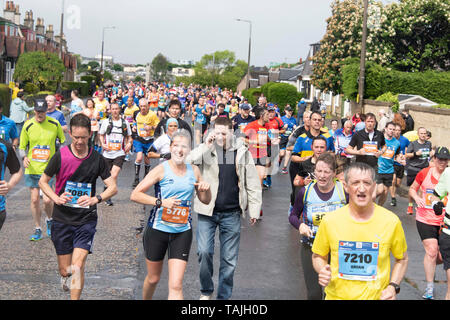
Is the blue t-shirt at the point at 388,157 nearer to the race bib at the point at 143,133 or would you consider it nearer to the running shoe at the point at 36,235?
the race bib at the point at 143,133

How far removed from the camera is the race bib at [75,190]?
614cm

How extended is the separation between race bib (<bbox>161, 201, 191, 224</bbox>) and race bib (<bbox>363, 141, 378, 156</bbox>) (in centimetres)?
628

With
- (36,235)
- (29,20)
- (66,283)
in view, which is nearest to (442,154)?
(66,283)

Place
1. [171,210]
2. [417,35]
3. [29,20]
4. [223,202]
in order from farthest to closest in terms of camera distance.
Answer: [29,20]
[417,35]
[223,202]
[171,210]

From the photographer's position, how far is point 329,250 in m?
4.54

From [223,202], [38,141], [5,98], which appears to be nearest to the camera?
[223,202]

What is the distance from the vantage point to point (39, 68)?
44.9 meters

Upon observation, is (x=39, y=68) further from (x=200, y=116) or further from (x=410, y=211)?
(x=410, y=211)


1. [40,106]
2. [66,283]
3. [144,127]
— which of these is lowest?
[66,283]

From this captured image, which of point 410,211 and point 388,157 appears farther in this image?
point 410,211

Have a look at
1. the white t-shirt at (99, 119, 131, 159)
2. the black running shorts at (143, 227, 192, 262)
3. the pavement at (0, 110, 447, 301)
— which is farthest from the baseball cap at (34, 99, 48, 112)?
the black running shorts at (143, 227, 192, 262)

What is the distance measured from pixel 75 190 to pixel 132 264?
1997 millimetres

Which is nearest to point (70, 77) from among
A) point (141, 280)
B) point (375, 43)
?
point (375, 43)
